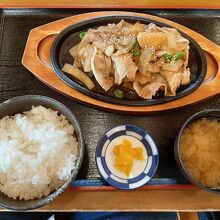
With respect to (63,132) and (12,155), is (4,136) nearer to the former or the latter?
(12,155)

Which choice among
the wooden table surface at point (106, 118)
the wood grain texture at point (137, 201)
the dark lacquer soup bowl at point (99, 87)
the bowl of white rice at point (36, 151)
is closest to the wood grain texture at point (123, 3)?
the wooden table surface at point (106, 118)

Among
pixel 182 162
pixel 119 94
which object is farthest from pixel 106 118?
pixel 182 162

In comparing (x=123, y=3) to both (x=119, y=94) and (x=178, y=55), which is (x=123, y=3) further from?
(x=119, y=94)

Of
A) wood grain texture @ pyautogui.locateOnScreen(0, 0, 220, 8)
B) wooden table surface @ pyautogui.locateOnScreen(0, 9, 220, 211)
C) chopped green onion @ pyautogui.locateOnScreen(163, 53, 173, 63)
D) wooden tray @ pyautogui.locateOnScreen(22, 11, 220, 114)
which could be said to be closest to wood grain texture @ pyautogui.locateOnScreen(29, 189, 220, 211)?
wooden table surface @ pyautogui.locateOnScreen(0, 9, 220, 211)

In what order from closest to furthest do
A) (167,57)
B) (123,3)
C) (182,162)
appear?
(182,162) → (167,57) → (123,3)

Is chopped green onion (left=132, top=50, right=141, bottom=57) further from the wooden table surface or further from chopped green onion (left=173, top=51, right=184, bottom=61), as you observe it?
the wooden table surface

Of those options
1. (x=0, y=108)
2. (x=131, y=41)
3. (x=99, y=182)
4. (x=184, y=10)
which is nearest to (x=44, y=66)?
(x=0, y=108)

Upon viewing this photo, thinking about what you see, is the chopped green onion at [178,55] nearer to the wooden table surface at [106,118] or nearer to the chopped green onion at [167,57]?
the chopped green onion at [167,57]
